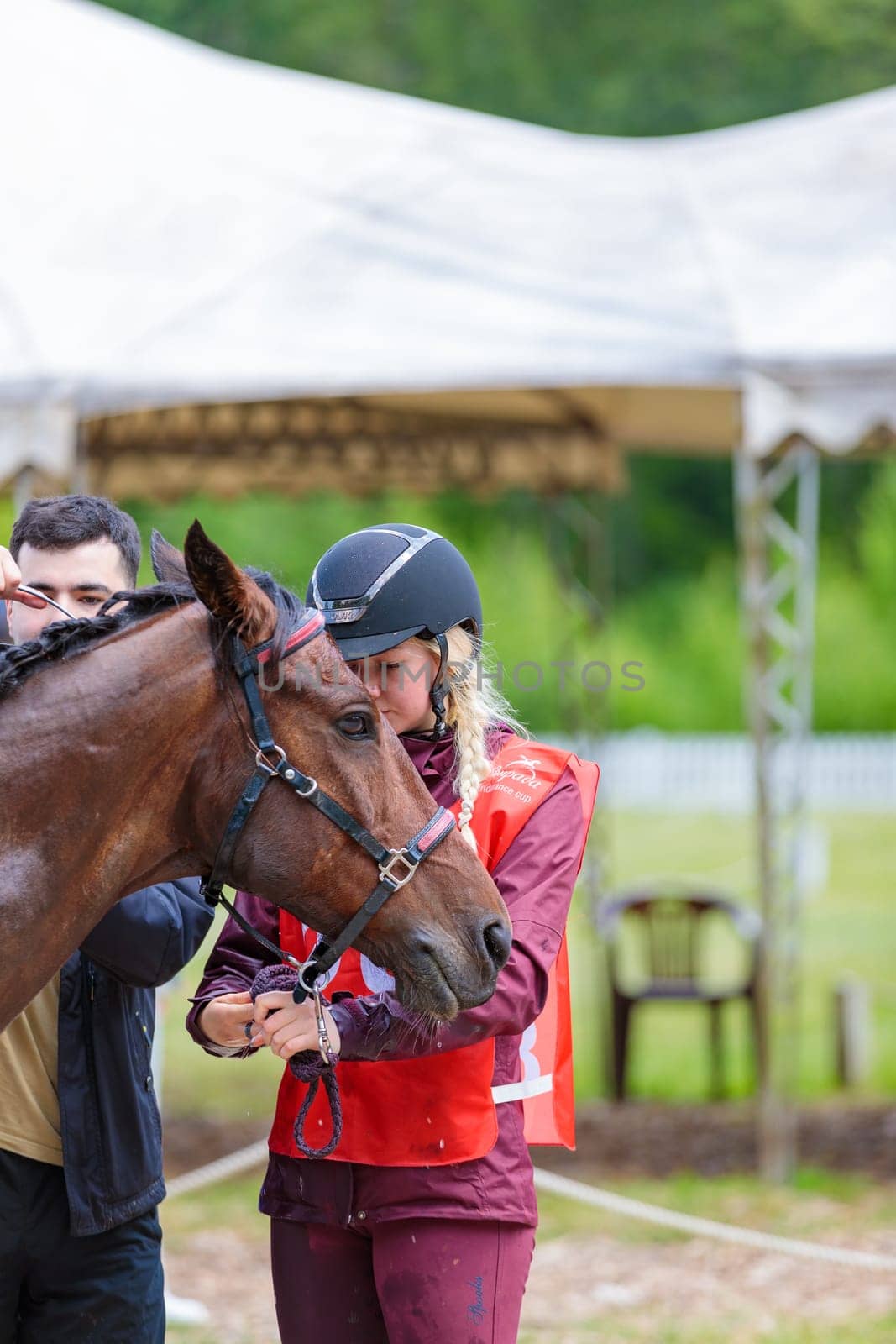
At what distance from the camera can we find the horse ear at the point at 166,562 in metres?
2.20

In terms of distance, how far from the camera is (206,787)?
6.86 ft

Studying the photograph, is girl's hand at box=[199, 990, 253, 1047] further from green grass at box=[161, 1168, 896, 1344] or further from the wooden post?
the wooden post

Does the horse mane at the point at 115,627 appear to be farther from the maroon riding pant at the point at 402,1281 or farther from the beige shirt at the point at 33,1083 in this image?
the maroon riding pant at the point at 402,1281

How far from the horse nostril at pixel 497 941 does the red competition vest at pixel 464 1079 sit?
26 cm

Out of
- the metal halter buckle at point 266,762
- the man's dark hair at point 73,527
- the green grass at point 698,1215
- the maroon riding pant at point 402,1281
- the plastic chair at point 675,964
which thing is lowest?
the green grass at point 698,1215

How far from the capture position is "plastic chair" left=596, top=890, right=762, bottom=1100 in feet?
26.3

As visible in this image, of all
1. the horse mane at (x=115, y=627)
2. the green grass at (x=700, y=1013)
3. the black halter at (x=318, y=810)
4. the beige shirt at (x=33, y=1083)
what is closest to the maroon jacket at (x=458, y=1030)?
the black halter at (x=318, y=810)

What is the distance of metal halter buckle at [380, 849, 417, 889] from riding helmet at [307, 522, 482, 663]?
38 cm

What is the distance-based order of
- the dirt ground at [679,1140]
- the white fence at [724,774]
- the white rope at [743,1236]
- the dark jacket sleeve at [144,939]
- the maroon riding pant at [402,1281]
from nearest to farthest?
1. the maroon riding pant at [402,1281]
2. the dark jacket sleeve at [144,939]
3. the white rope at [743,1236]
4. the dirt ground at [679,1140]
5. the white fence at [724,774]

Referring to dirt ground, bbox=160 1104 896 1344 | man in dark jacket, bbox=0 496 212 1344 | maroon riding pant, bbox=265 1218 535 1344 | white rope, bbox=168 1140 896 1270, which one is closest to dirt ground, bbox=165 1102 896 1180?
dirt ground, bbox=160 1104 896 1344

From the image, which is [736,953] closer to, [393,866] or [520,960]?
[520,960]

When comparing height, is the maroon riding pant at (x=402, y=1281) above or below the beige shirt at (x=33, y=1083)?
below

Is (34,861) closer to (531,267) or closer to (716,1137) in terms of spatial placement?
(531,267)

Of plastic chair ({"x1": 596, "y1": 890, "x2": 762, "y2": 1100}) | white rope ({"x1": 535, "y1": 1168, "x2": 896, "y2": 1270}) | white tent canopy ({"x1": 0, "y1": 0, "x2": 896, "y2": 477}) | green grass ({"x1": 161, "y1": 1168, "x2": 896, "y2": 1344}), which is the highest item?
white tent canopy ({"x1": 0, "y1": 0, "x2": 896, "y2": 477})
